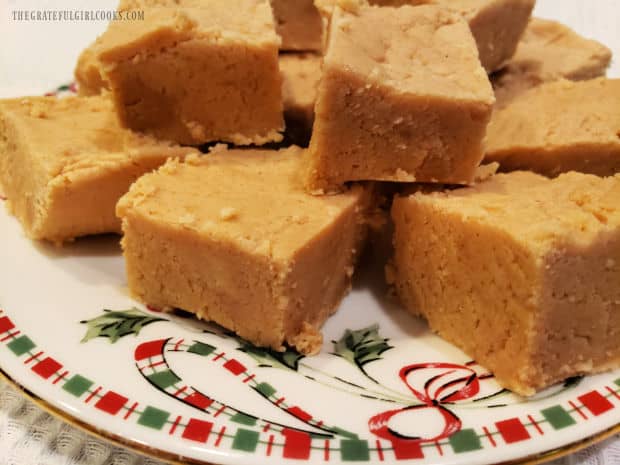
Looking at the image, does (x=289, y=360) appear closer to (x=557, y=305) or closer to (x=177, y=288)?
(x=177, y=288)

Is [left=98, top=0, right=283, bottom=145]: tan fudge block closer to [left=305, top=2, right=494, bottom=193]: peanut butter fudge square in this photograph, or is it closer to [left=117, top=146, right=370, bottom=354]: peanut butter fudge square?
[left=117, top=146, right=370, bottom=354]: peanut butter fudge square

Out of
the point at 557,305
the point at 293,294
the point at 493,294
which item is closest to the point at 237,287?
the point at 293,294

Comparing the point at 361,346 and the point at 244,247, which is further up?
the point at 244,247

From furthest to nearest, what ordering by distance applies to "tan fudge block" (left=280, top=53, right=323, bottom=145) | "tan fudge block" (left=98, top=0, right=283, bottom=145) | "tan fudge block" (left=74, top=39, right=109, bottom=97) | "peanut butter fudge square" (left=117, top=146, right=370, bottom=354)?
"tan fudge block" (left=74, top=39, right=109, bottom=97), "tan fudge block" (left=280, top=53, right=323, bottom=145), "tan fudge block" (left=98, top=0, right=283, bottom=145), "peanut butter fudge square" (left=117, top=146, right=370, bottom=354)

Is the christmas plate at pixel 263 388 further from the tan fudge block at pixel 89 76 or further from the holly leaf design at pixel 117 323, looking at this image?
the tan fudge block at pixel 89 76

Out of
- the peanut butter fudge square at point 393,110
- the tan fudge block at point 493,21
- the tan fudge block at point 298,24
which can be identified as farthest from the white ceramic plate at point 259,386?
the tan fudge block at point 298,24

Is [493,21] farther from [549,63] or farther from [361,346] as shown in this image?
[361,346]

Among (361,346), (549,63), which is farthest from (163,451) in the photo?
(549,63)

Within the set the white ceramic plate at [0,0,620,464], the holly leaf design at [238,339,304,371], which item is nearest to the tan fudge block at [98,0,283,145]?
the white ceramic plate at [0,0,620,464]
